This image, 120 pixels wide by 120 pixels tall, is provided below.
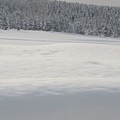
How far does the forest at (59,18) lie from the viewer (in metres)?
26.5

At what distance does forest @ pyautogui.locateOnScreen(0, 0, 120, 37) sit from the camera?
26.5 metres

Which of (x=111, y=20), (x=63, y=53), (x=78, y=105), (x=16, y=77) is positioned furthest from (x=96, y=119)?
(x=111, y=20)

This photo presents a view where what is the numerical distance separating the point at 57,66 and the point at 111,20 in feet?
100

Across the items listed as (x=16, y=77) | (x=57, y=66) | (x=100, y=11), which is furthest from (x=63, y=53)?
(x=100, y=11)

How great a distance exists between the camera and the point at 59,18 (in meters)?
30.3

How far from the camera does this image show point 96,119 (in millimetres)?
2574

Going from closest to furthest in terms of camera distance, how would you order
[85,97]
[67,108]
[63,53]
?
1. [67,108]
2. [85,97]
3. [63,53]

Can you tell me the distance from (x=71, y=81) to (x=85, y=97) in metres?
0.45

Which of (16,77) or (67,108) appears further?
(16,77)

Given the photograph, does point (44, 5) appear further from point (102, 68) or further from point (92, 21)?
point (102, 68)

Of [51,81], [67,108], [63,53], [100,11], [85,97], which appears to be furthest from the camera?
[100,11]

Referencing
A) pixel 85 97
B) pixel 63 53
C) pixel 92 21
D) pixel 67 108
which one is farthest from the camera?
pixel 92 21

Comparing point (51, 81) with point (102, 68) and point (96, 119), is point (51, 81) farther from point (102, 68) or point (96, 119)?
point (102, 68)

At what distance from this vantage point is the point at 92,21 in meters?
32.1
